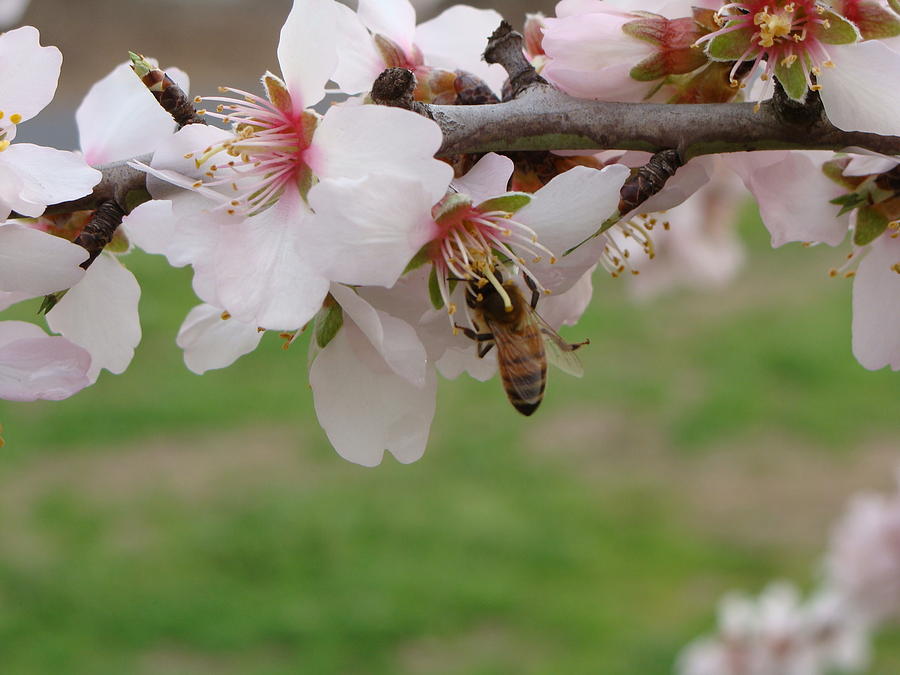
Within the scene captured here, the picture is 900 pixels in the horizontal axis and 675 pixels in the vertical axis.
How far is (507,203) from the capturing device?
0.64m

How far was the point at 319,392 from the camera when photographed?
73cm

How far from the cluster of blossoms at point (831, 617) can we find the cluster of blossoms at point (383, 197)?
1835 mm

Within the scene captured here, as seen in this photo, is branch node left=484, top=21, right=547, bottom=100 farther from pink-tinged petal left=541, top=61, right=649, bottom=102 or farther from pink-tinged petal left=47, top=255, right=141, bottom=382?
pink-tinged petal left=47, top=255, right=141, bottom=382

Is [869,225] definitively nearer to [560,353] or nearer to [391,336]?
[560,353]

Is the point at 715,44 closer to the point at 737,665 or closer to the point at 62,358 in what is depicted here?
the point at 62,358

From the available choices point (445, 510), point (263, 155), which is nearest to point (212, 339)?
point (263, 155)

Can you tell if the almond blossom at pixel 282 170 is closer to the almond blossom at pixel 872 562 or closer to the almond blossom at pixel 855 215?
the almond blossom at pixel 855 215

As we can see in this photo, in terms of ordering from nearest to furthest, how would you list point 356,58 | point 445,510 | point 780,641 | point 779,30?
point 779,30
point 356,58
point 780,641
point 445,510

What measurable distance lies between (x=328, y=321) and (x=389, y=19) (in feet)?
0.82

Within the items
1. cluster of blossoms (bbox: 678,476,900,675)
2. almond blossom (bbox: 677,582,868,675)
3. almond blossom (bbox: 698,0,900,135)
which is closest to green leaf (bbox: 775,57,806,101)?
almond blossom (bbox: 698,0,900,135)

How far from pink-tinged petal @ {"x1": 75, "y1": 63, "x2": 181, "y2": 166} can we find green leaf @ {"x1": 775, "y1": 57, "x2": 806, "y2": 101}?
0.42m

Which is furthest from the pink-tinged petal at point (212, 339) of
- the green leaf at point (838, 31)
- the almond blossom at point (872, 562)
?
the almond blossom at point (872, 562)

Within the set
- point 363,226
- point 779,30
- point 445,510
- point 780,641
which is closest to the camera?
point 363,226

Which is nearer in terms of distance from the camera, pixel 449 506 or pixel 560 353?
pixel 560 353
